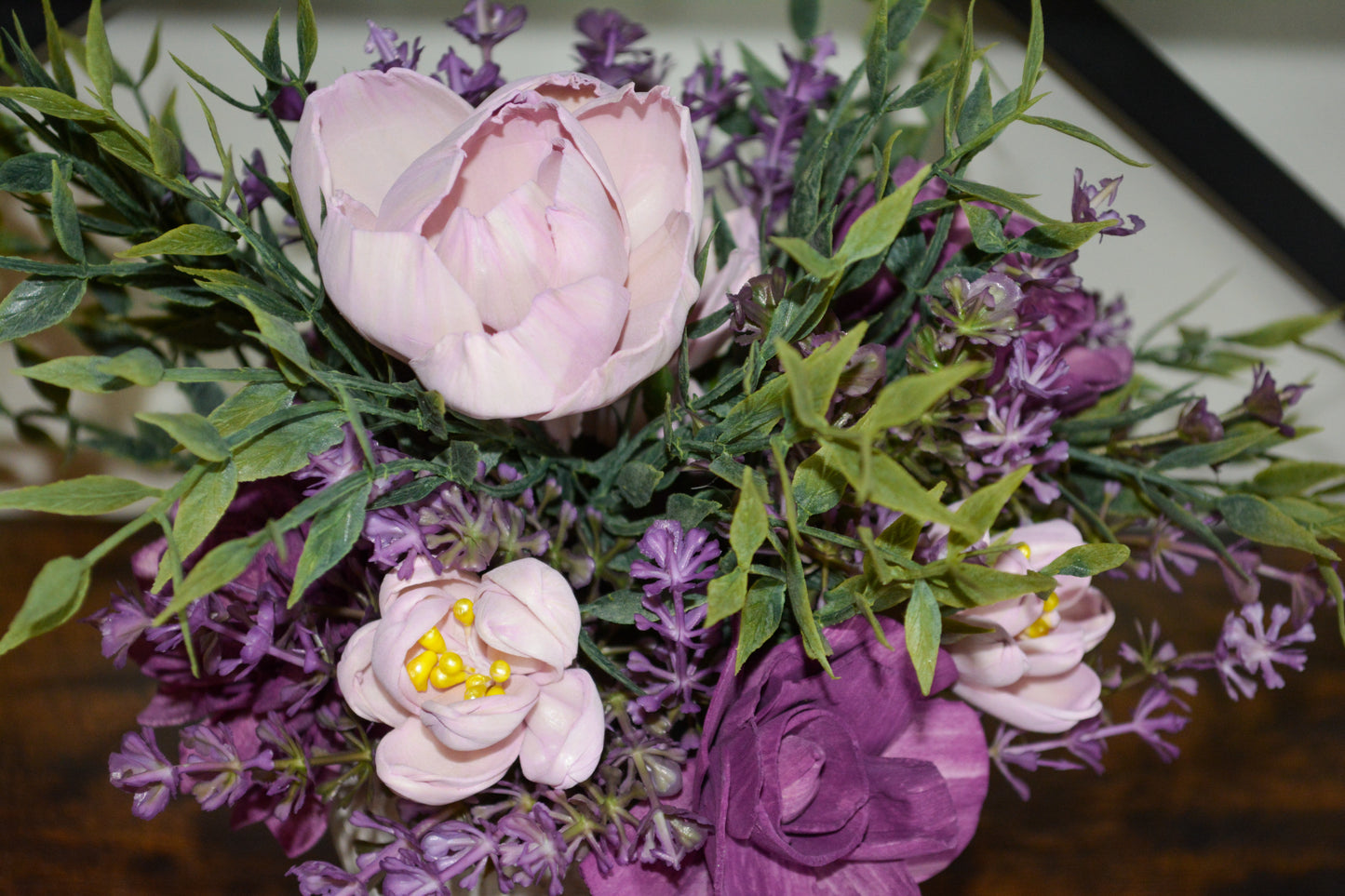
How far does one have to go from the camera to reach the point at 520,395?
300 mm

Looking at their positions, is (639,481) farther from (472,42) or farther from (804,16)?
(804,16)

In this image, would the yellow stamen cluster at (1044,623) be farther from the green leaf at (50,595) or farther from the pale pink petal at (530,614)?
the green leaf at (50,595)

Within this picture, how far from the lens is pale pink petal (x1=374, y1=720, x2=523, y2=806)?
33cm

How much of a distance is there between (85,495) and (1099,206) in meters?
0.37

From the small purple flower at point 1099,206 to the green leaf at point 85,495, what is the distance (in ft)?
1.12

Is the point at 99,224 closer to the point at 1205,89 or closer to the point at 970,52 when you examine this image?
the point at 970,52

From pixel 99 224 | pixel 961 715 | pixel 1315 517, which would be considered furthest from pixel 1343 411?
pixel 99 224

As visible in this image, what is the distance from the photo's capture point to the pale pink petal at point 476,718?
313mm

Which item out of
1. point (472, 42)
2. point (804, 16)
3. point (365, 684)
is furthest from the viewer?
point (804, 16)

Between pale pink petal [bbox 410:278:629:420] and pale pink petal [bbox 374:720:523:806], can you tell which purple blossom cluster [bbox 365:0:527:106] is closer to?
Result: pale pink petal [bbox 410:278:629:420]

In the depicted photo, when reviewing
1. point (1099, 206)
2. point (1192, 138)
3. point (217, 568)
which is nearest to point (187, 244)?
point (217, 568)

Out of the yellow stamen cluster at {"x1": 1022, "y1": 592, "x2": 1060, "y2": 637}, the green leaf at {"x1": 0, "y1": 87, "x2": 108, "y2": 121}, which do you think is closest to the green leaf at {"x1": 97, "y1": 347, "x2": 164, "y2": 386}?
the green leaf at {"x1": 0, "y1": 87, "x2": 108, "y2": 121}

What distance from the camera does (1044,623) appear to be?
0.40m

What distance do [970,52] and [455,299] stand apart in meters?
0.21
